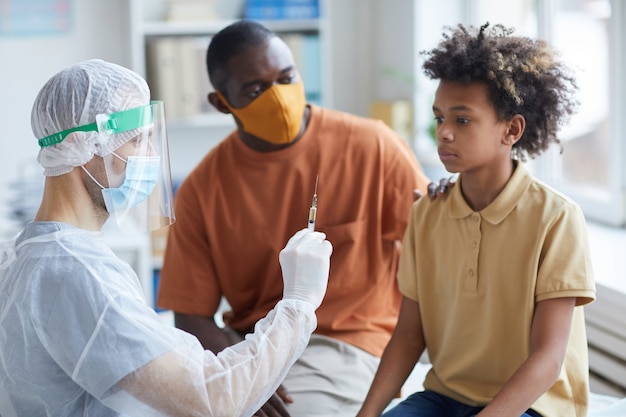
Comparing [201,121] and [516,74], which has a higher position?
[516,74]

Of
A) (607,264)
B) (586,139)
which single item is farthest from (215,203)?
(586,139)

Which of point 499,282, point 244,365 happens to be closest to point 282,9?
point 499,282

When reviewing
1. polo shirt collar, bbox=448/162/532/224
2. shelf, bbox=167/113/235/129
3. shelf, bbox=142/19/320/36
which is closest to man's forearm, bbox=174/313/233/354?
polo shirt collar, bbox=448/162/532/224

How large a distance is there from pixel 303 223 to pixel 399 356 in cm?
44

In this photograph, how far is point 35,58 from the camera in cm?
359

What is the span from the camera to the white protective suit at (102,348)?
4.28 feet

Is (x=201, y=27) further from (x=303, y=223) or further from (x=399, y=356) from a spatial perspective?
(x=399, y=356)

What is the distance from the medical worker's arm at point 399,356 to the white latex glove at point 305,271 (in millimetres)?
372

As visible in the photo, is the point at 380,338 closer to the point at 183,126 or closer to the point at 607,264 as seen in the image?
the point at 607,264

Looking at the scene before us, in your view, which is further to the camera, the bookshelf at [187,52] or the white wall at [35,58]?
the white wall at [35,58]

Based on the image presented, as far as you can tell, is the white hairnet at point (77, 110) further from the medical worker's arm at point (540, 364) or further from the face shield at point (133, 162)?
the medical worker's arm at point (540, 364)

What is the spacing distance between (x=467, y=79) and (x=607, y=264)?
0.94 meters

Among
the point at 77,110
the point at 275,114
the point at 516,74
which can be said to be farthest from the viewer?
the point at 275,114

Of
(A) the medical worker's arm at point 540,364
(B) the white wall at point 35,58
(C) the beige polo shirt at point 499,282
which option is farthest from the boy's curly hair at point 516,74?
(B) the white wall at point 35,58
